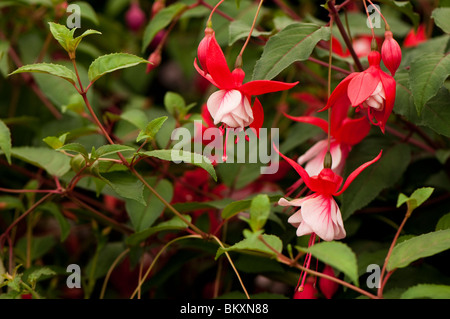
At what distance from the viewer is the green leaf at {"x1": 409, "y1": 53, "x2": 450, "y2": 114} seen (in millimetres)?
580

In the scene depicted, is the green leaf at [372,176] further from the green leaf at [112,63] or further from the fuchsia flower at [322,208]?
the green leaf at [112,63]

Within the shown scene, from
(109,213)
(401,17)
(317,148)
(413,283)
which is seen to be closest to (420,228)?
(413,283)

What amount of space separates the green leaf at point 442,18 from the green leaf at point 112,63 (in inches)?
15.1

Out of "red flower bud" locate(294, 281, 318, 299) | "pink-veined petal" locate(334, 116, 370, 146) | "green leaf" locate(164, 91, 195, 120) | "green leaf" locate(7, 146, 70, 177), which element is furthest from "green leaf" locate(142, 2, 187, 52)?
"red flower bud" locate(294, 281, 318, 299)

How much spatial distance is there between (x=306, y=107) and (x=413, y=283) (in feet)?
1.65

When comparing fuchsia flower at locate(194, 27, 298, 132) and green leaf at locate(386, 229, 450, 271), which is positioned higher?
fuchsia flower at locate(194, 27, 298, 132)

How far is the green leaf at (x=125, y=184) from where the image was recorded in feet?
1.99

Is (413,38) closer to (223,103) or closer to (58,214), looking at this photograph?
(223,103)

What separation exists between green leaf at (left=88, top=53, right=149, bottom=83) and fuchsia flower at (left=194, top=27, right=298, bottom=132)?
0.08 meters

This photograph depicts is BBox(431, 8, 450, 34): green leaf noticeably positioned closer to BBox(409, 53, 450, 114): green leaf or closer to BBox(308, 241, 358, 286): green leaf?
BBox(409, 53, 450, 114): green leaf

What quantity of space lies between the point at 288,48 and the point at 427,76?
6.3 inches

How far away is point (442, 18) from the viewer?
685 millimetres

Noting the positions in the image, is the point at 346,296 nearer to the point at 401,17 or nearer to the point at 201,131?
the point at 201,131

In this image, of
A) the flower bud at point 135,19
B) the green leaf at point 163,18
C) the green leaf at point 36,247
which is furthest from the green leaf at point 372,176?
the flower bud at point 135,19
